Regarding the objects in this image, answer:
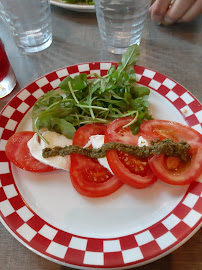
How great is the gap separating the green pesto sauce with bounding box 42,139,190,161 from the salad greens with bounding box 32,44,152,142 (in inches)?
4.8

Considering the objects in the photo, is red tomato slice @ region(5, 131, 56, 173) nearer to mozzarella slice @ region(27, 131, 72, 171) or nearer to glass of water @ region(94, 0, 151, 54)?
mozzarella slice @ region(27, 131, 72, 171)

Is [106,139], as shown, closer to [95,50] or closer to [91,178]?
[91,178]

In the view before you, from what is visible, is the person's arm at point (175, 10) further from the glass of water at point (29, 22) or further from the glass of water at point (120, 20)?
the glass of water at point (29, 22)

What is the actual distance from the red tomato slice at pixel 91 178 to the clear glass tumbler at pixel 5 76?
761mm

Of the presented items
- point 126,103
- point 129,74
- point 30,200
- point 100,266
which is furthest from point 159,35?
point 100,266

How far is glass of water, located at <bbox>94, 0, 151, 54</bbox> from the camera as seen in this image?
1.59 metres

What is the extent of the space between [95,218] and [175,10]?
163 cm

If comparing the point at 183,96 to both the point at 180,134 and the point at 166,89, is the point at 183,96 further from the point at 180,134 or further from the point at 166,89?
the point at 180,134

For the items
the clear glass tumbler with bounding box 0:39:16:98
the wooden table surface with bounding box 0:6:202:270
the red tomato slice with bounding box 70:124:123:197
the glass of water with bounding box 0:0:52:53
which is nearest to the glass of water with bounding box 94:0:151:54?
the wooden table surface with bounding box 0:6:202:270

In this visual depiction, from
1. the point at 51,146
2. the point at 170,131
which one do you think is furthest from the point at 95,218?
the point at 170,131

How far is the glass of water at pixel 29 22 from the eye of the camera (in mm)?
1650

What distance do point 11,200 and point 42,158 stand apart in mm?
224

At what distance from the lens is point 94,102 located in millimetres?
1372

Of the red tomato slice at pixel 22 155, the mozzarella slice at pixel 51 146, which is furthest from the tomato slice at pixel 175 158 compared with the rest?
the red tomato slice at pixel 22 155
